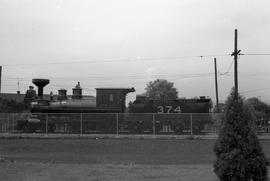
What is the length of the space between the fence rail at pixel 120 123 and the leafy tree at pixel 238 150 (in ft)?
90.0

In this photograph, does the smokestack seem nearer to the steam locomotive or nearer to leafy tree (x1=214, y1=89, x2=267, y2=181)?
the steam locomotive

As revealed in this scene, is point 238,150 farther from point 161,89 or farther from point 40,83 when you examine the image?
point 161,89

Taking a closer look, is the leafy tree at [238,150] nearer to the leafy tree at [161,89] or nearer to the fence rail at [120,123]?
the fence rail at [120,123]

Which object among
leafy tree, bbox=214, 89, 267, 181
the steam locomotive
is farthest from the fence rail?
leafy tree, bbox=214, 89, 267, 181

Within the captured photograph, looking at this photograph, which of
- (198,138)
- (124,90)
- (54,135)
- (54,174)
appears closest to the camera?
(54,174)

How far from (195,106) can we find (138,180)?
3013cm

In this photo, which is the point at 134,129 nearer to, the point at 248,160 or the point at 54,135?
the point at 54,135

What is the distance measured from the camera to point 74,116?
1462 inches

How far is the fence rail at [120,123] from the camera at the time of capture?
36.5 metres

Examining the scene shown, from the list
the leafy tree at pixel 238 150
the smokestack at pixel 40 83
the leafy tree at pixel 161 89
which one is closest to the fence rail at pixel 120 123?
the smokestack at pixel 40 83

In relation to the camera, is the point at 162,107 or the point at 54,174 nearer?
the point at 54,174

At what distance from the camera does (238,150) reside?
8461 mm

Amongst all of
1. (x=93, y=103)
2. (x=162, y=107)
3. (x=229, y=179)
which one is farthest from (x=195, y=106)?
(x=229, y=179)

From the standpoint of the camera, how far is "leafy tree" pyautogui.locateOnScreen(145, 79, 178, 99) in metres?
101
